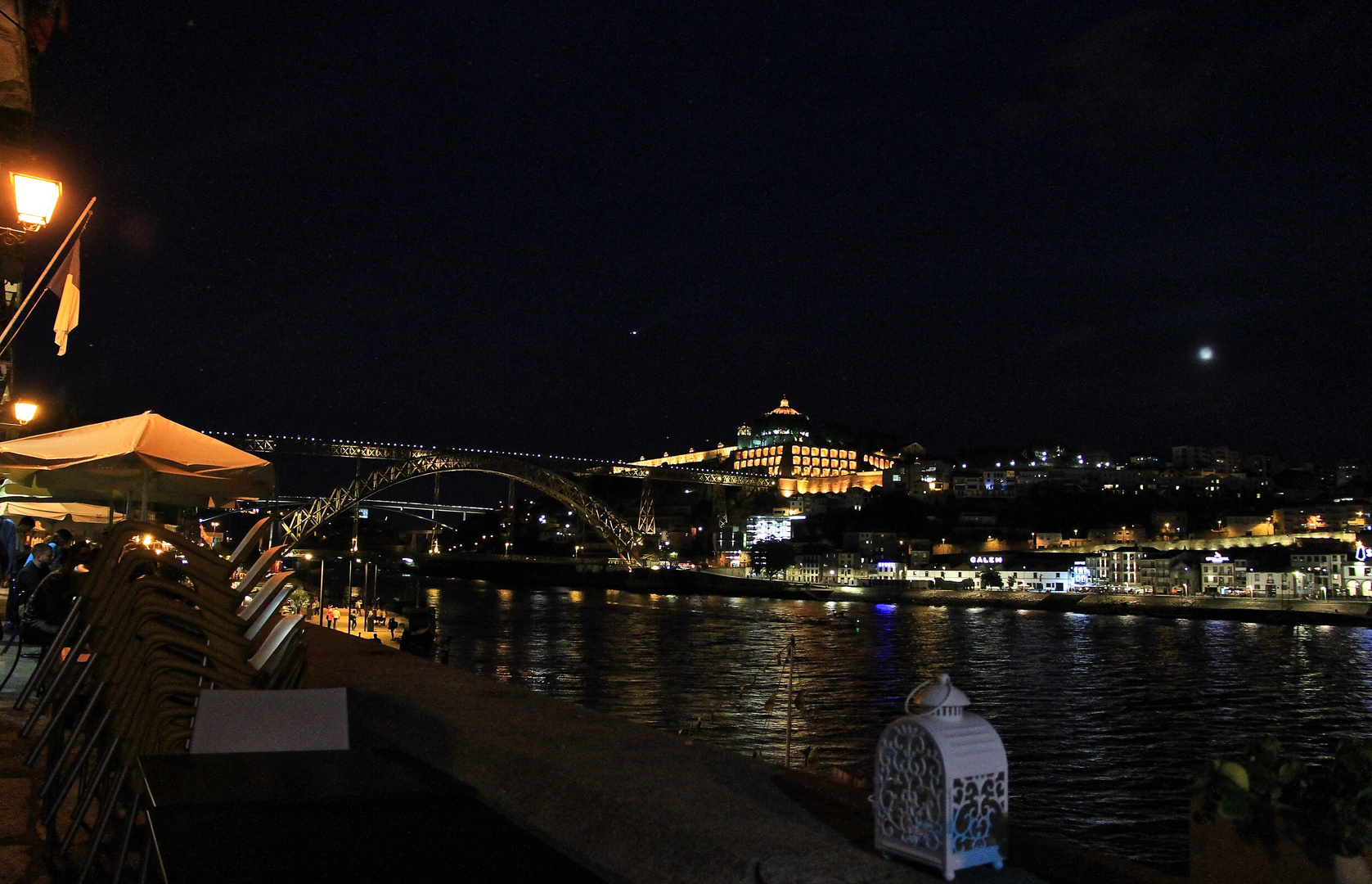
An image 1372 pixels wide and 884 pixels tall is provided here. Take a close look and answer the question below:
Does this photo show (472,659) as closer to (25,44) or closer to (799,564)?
(25,44)

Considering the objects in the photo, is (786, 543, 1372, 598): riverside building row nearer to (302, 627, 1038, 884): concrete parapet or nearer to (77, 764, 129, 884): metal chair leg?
(302, 627, 1038, 884): concrete parapet

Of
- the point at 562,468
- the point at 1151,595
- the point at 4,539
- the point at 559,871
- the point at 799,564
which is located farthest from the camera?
the point at 799,564

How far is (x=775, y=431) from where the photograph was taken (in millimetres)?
103375

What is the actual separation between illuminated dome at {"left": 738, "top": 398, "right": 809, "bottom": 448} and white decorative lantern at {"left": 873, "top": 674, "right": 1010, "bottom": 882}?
98.6 meters

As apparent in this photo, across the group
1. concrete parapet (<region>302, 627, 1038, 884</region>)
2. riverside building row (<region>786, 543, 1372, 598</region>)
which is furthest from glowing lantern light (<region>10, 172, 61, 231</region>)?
riverside building row (<region>786, 543, 1372, 598</region>)

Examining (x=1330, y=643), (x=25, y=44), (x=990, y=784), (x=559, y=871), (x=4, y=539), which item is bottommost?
(x=1330, y=643)

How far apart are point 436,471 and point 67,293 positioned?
45092 mm

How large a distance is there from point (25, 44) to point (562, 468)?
5188cm

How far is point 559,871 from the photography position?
1.62 metres

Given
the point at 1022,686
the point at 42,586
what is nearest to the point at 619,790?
the point at 42,586

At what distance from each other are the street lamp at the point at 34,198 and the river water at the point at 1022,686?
507cm

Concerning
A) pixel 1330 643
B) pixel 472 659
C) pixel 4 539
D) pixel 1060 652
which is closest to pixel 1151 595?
pixel 1330 643

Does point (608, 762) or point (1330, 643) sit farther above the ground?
point (608, 762)

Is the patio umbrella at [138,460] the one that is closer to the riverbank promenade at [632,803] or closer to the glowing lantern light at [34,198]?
the glowing lantern light at [34,198]
